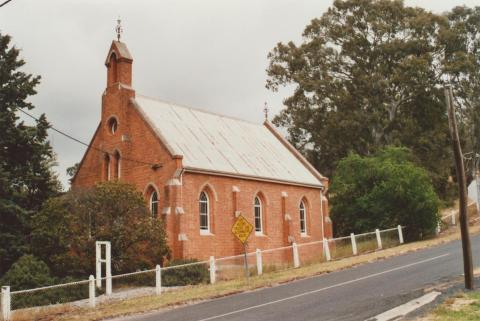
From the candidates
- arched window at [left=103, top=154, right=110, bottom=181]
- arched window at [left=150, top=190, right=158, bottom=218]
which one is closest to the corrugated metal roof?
arched window at [left=150, top=190, right=158, bottom=218]

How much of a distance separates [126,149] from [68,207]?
787 centimetres

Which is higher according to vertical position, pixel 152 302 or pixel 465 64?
pixel 465 64

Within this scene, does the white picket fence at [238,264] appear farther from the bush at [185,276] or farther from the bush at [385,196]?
the bush at [385,196]

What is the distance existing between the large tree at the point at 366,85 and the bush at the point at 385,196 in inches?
338

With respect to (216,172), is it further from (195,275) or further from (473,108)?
(473,108)

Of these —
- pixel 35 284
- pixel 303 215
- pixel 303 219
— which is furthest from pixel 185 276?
pixel 303 215

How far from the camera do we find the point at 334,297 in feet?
48.8

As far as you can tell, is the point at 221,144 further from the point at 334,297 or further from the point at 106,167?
the point at 334,297

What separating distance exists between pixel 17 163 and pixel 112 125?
26.1ft

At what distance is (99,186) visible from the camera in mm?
23938

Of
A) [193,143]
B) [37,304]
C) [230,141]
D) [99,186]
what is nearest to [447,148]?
[230,141]

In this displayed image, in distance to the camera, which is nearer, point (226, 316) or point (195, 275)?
point (226, 316)

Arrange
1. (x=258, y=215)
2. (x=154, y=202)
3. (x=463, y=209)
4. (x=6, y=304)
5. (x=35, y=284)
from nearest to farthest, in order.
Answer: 1. (x=463, y=209)
2. (x=6, y=304)
3. (x=35, y=284)
4. (x=154, y=202)
5. (x=258, y=215)

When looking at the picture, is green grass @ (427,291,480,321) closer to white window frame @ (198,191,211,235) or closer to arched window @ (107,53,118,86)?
white window frame @ (198,191,211,235)
